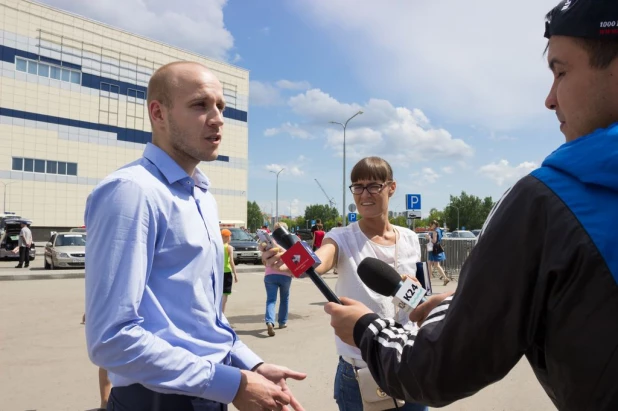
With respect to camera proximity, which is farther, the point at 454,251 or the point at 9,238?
the point at 9,238

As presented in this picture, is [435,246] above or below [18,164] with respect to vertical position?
below

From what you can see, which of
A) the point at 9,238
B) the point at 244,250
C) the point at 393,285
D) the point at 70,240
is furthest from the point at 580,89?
the point at 9,238

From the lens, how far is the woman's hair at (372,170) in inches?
123

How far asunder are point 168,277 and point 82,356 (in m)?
5.87

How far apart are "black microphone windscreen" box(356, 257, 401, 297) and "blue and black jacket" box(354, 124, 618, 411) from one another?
1.98 feet

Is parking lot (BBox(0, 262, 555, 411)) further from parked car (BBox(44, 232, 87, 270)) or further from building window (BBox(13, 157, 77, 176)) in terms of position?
building window (BBox(13, 157, 77, 176))

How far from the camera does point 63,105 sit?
137 ft

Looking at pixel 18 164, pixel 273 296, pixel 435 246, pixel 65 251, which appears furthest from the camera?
pixel 18 164

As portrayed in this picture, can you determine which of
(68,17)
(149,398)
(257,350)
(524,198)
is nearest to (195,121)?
(149,398)

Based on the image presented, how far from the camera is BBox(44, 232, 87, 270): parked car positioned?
1806cm

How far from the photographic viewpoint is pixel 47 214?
40.8 meters

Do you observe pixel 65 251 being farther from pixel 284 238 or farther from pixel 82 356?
pixel 284 238

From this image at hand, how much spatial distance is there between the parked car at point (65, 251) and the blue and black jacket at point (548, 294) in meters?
19.0

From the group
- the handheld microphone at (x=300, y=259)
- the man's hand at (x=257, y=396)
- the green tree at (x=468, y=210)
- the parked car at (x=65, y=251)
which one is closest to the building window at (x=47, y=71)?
the parked car at (x=65, y=251)
